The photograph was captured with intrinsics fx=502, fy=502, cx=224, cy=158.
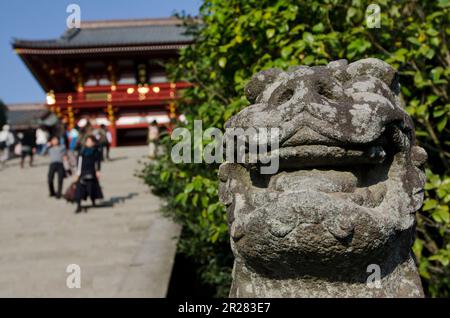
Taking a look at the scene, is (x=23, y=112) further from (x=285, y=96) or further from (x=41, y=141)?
(x=285, y=96)

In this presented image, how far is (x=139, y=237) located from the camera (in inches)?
291

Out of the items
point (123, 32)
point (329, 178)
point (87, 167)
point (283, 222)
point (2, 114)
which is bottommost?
point (87, 167)

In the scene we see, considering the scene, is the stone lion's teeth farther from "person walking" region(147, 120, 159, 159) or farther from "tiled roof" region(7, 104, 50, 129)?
"tiled roof" region(7, 104, 50, 129)

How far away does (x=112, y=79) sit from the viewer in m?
25.2

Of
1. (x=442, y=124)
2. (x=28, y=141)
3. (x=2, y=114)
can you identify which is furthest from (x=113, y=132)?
(x=2, y=114)

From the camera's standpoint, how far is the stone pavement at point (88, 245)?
5238 mm

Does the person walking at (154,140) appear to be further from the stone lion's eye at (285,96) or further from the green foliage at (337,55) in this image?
the stone lion's eye at (285,96)

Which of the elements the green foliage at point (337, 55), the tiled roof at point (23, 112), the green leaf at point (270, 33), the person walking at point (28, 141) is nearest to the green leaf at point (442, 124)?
the green foliage at point (337, 55)

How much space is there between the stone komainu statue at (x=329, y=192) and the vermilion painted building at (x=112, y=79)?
21821mm

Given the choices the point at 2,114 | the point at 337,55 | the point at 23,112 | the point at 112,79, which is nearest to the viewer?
the point at 337,55

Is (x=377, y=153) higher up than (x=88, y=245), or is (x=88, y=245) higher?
(x=377, y=153)

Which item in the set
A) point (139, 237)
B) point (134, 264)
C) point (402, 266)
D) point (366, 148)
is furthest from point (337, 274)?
point (139, 237)

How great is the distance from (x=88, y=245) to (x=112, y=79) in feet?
63.3

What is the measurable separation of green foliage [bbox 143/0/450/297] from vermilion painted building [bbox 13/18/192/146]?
19.2 metres
